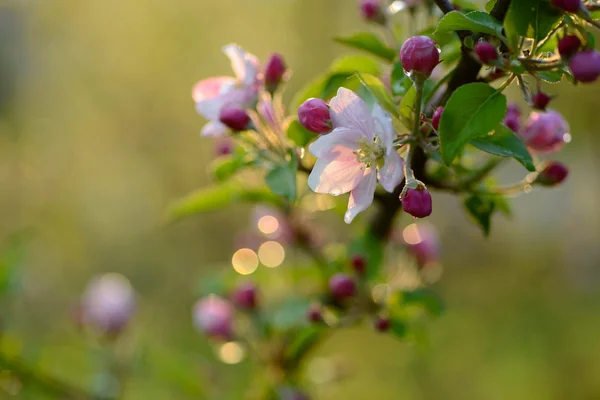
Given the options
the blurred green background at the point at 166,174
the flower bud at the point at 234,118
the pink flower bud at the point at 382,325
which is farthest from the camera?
the blurred green background at the point at 166,174

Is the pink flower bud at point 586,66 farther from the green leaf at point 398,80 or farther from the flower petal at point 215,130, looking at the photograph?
the flower petal at point 215,130

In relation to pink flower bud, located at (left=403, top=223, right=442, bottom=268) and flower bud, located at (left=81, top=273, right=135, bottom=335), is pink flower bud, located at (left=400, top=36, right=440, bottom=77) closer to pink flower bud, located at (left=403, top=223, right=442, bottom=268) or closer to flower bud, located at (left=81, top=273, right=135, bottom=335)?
pink flower bud, located at (left=403, top=223, right=442, bottom=268)

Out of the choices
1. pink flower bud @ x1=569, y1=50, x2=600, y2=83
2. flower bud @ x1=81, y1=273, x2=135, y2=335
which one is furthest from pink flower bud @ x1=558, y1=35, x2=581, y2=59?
flower bud @ x1=81, y1=273, x2=135, y2=335

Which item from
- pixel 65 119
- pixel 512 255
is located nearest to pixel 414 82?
pixel 512 255

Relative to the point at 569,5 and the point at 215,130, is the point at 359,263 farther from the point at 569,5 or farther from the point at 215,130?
the point at 569,5

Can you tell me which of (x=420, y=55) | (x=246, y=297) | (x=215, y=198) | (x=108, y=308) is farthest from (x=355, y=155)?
(x=108, y=308)

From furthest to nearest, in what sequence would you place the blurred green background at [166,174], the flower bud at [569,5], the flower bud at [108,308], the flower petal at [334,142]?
the blurred green background at [166,174] < the flower bud at [108,308] < the flower petal at [334,142] < the flower bud at [569,5]

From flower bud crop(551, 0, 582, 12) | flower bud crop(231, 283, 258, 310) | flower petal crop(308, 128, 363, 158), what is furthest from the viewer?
flower bud crop(231, 283, 258, 310)

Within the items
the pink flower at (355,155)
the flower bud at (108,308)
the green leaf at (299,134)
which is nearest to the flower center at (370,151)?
the pink flower at (355,155)
